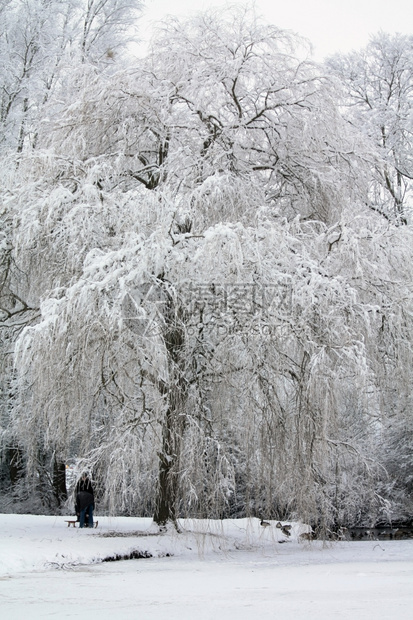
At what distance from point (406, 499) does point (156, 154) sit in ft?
25.5

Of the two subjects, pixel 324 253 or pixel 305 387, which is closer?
pixel 305 387

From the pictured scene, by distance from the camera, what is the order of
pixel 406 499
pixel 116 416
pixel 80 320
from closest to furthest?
1. pixel 80 320
2. pixel 116 416
3. pixel 406 499

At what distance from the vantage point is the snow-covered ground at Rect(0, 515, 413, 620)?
416 centimetres

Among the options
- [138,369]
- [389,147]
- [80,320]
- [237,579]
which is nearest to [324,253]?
[138,369]

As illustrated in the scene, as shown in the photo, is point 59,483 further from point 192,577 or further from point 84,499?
point 192,577

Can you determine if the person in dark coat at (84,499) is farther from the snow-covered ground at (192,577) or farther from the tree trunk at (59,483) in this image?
the tree trunk at (59,483)

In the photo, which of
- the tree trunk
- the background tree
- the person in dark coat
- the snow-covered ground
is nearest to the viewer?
the snow-covered ground

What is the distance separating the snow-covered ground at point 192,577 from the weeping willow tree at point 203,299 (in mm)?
608

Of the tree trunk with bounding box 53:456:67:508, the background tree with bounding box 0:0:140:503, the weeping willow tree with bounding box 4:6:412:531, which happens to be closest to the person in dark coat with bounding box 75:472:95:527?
the background tree with bounding box 0:0:140:503

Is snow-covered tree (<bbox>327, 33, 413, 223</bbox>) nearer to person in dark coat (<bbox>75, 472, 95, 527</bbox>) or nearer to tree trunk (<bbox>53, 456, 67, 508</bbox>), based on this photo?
person in dark coat (<bbox>75, 472, 95, 527</bbox>)

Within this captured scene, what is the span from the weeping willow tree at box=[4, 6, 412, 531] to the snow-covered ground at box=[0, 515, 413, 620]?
61cm

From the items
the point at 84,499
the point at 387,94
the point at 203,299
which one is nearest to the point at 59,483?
the point at 84,499

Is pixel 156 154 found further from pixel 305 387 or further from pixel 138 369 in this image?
pixel 305 387

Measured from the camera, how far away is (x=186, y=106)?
10055 mm
